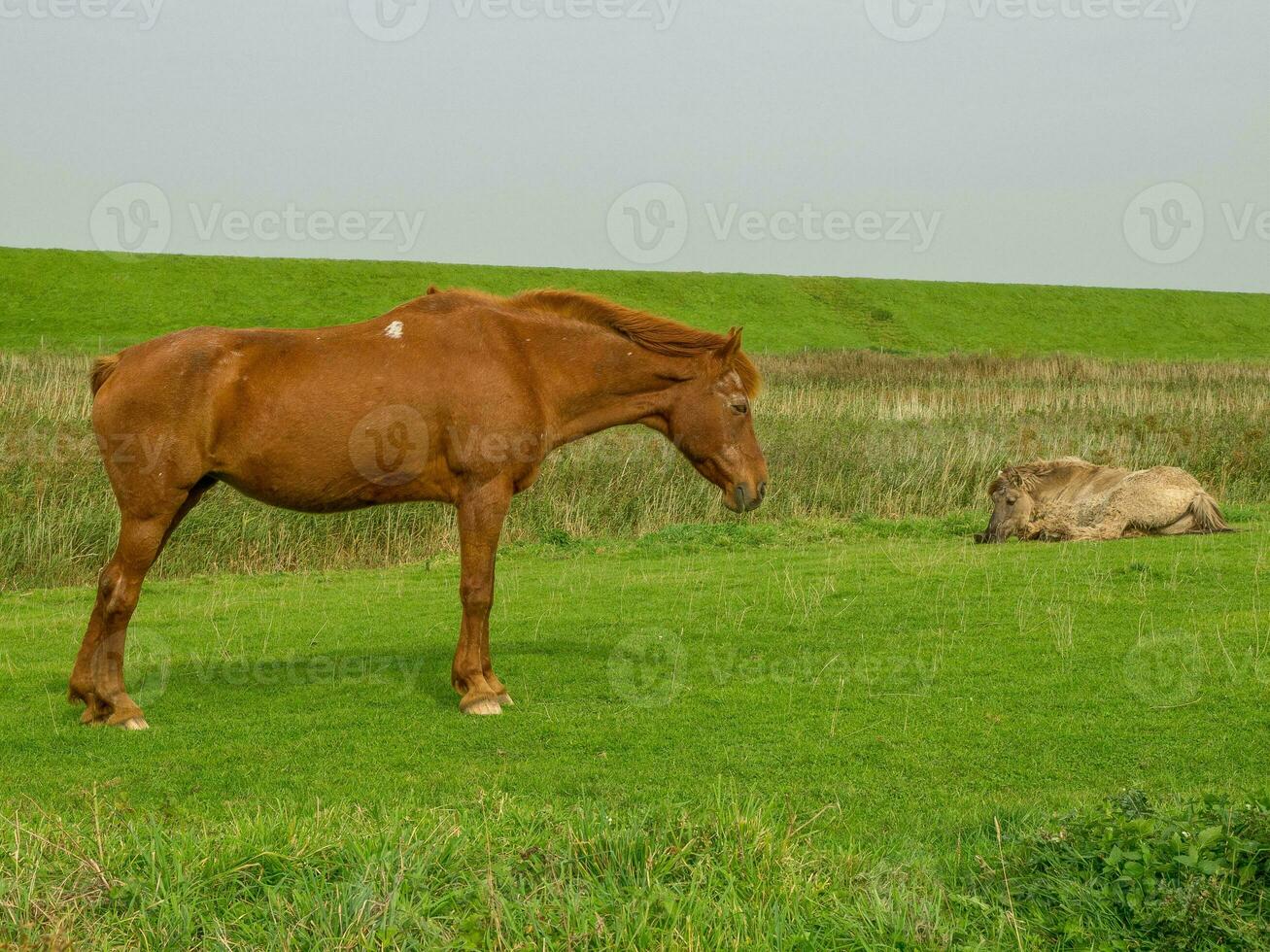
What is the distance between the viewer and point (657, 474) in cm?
1645

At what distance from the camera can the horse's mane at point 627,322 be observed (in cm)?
811

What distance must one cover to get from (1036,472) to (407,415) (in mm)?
9337

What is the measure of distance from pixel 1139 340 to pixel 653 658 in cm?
6191

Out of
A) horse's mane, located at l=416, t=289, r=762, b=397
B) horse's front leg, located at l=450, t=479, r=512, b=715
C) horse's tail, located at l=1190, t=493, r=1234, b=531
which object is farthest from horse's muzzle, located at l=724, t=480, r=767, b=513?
horse's tail, located at l=1190, t=493, r=1234, b=531

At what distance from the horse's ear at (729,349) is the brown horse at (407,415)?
12 mm

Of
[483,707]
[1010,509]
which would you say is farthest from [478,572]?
[1010,509]

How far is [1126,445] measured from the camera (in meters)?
18.9

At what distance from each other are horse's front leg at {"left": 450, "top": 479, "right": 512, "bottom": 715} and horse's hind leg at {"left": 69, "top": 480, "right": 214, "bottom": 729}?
178 cm

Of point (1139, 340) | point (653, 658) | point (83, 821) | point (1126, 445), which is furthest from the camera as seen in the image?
point (1139, 340)

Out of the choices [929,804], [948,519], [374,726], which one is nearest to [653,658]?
[374,726]

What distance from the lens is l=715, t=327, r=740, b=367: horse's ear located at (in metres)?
8.02

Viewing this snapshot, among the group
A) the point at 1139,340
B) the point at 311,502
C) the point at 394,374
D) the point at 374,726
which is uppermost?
the point at 1139,340

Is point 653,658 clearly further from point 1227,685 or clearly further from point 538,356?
point 1227,685

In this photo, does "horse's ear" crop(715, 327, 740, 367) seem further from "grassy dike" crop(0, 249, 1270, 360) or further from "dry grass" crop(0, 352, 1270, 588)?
"grassy dike" crop(0, 249, 1270, 360)
